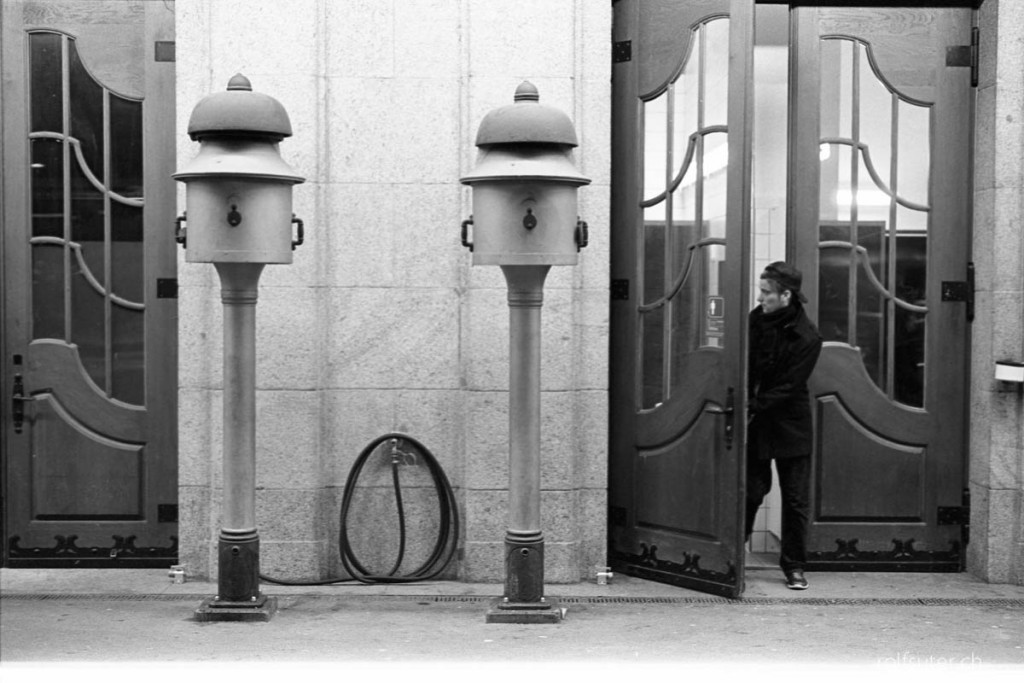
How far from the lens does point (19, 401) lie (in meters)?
8.02

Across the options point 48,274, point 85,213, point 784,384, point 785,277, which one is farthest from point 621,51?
point 48,274

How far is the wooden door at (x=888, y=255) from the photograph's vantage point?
26.2 feet

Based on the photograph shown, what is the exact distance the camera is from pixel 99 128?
798 centimetres

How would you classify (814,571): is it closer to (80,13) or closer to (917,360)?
(917,360)

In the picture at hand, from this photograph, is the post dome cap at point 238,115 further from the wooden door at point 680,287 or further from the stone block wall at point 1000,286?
the stone block wall at point 1000,286

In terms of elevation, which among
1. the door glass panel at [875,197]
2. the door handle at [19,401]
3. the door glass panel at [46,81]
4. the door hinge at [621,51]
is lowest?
the door handle at [19,401]

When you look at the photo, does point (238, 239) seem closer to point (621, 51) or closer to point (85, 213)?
point (85, 213)

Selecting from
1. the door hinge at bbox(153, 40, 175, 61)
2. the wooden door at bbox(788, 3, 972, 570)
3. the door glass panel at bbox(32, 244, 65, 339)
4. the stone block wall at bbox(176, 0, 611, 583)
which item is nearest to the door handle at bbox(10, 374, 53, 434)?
the door glass panel at bbox(32, 244, 65, 339)

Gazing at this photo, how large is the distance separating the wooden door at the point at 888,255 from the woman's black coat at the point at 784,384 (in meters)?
0.53

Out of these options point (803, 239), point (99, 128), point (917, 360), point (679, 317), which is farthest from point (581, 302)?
point (99, 128)

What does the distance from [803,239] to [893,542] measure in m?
1.86

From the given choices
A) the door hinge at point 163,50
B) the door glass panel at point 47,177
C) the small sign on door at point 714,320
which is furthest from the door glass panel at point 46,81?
the small sign on door at point 714,320

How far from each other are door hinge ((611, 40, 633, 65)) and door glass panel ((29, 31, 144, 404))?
2.77 meters

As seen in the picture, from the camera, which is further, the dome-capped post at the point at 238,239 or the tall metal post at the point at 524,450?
the tall metal post at the point at 524,450
